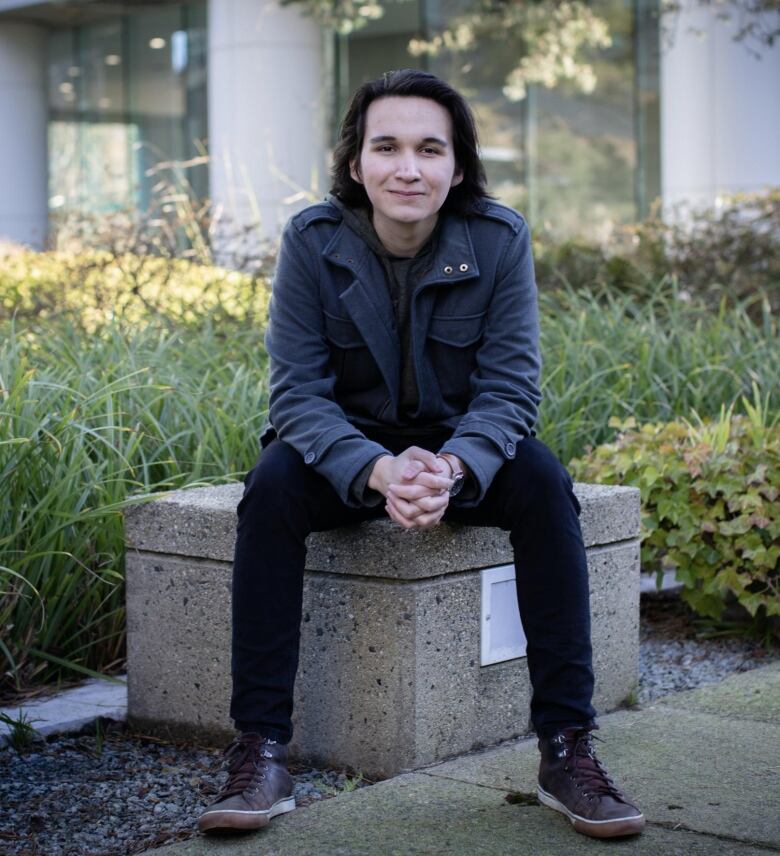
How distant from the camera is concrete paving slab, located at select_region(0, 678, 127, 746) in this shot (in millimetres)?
3420

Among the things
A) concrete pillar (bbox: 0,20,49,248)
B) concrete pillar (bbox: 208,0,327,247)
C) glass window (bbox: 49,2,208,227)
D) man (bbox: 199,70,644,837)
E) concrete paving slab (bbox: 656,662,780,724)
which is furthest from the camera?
concrete pillar (bbox: 0,20,49,248)

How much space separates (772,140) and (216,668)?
11731 millimetres

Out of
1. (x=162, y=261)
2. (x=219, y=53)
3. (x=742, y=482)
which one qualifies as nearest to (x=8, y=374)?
(x=742, y=482)

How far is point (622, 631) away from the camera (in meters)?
3.68

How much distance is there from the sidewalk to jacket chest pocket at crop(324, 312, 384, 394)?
0.92 m

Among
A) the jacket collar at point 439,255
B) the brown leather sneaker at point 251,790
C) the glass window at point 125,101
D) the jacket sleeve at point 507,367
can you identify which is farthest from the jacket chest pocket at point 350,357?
the glass window at point 125,101

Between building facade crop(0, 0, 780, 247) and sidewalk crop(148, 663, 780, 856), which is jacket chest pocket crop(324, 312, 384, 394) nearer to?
sidewalk crop(148, 663, 780, 856)

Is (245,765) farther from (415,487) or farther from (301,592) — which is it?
(415,487)

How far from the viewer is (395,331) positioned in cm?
319

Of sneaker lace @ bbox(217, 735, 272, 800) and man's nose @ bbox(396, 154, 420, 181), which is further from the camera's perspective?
man's nose @ bbox(396, 154, 420, 181)

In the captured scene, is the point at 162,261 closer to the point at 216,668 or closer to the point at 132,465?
the point at 132,465

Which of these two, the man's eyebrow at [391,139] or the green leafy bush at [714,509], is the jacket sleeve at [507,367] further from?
the green leafy bush at [714,509]

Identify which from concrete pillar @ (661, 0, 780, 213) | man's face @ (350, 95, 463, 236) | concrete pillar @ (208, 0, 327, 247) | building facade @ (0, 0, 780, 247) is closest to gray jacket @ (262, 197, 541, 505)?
man's face @ (350, 95, 463, 236)

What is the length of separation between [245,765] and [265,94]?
1361cm
